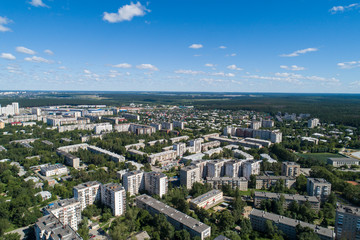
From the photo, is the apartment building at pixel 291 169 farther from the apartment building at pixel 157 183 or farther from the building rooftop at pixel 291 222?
the apartment building at pixel 157 183

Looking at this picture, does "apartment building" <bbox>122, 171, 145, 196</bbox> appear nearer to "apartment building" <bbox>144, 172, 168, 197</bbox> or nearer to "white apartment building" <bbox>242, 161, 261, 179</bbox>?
"apartment building" <bbox>144, 172, 168, 197</bbox>

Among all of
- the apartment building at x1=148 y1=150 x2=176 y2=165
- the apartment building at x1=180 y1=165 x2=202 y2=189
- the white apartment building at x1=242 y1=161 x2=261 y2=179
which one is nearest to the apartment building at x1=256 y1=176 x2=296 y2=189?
the white apartment building at x1=242 y1=161 x2=261 y2=179

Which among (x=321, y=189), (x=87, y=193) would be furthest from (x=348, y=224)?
(x=87, y=193)

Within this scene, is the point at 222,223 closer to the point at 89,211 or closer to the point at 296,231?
the point at 296,231

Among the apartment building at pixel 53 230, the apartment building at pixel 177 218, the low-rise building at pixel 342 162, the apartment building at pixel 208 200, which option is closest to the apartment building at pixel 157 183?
the apartment building at pixel 177 218

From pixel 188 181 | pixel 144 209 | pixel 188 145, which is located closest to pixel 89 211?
pixel 144 209

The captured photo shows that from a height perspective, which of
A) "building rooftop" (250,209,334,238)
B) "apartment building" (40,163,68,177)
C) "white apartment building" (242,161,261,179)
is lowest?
"apartment building" (40,163,68,177)
